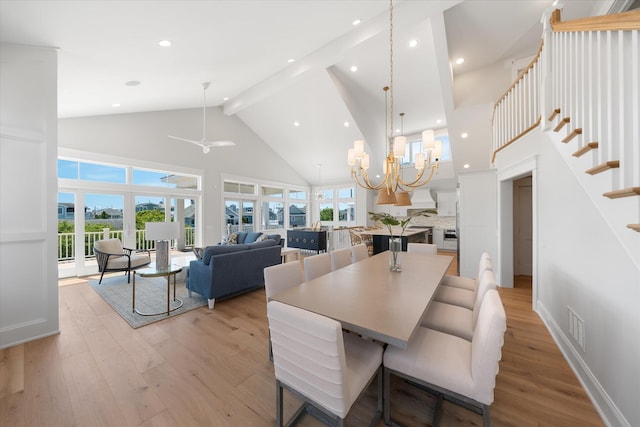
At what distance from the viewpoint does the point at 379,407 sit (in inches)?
61.6

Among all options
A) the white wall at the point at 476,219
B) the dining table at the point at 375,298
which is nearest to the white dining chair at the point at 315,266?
the dining table at the point at 375,298

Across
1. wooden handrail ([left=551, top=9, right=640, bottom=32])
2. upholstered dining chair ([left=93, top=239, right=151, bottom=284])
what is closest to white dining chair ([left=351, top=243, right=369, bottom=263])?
wooden handrail ([left=551, top=9, right=640, bottom=32])

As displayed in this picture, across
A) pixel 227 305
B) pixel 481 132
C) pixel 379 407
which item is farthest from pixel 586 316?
pixel 481 132

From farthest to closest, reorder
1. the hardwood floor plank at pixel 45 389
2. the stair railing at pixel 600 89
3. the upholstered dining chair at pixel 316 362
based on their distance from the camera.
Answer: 1. the hardwood floor plank at pixel 45 389
2. the stair railing at pixel 600 89
3. the upholstered dining chair at pixel 316 362

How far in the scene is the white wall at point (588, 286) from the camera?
1.39 meters

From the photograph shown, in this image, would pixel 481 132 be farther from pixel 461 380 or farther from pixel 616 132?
pixel 461 380

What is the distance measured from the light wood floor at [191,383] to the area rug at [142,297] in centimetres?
21

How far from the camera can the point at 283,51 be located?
160 inches

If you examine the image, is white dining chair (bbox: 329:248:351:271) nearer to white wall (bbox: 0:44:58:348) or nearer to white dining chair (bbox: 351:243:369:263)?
white dining chair (bbox: 351:243:369:263)

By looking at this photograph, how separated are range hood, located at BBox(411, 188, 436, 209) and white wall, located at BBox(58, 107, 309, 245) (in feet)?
17.3

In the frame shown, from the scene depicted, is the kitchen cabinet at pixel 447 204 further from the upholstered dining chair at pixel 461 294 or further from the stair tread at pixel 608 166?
the stair tread at pixel 608 166

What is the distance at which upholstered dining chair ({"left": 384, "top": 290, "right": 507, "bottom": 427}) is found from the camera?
1.13 metres

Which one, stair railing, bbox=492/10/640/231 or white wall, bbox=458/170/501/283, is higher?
stair railing, bbox=492/10/640/231

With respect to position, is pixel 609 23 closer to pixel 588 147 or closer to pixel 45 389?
pixel 588 147
